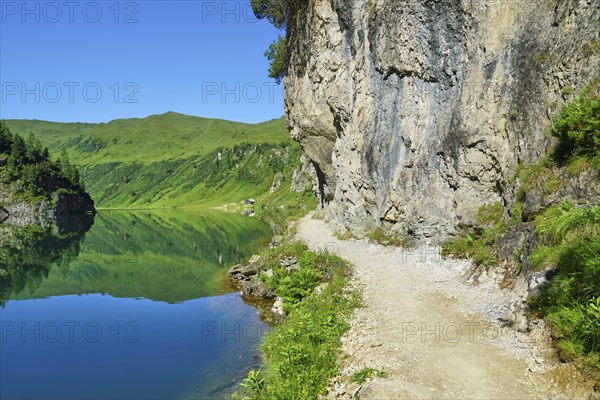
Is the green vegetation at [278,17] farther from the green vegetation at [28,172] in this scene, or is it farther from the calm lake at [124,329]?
the green vegetation at [28,172]

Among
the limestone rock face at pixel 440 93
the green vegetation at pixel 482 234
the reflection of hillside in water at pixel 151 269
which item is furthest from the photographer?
the reflection of hillside in water at pixel 151 269

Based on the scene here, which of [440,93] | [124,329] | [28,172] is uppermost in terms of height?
[440,93]

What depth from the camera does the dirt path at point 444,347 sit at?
9781 mm

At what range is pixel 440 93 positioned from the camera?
26516 mm

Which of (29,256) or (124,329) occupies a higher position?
(124,329)

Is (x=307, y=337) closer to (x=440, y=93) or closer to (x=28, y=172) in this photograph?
(x=440, y=93)

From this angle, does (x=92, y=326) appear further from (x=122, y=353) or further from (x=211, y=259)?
(x=211, y=259)

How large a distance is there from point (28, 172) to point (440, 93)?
487ft

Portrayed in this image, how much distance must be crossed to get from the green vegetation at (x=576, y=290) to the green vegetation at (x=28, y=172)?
151 meters

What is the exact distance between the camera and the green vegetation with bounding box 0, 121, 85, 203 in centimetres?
13012

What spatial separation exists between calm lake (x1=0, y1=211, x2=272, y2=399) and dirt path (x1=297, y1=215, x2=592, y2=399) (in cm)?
641

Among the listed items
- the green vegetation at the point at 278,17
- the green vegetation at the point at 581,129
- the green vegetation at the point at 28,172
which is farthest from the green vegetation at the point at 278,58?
the green vegetation at the point at 28,172

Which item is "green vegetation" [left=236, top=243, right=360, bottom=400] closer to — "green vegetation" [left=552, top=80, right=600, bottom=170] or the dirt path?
the dirt path

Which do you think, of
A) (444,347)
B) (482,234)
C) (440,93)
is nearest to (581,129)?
(482,234)
